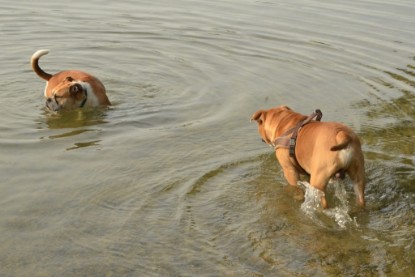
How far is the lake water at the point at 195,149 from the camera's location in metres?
5.18

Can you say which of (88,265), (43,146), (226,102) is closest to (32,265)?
(88,265)

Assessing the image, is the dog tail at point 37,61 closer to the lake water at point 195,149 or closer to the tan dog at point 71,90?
the tan dog at point 71,90

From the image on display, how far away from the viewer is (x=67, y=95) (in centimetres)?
852

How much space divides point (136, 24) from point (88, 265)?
9.26 m

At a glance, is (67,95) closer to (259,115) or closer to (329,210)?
(259,115)

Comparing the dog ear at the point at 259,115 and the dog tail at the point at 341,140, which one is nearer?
the dog tail at the point at 341,140

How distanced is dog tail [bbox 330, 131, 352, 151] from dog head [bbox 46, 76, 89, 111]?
13.9 ft

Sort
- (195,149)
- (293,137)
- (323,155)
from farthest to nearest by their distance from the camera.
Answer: (195,149) → (293,137) → (323,155)

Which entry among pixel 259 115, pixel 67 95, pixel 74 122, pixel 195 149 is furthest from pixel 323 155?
pixel 67 95

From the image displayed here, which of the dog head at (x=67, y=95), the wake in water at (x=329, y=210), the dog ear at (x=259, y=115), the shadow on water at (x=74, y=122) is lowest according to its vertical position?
the wake in water at (x=329, y=210)

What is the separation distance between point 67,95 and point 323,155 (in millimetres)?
4171

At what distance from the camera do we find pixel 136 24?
1349 centimetres

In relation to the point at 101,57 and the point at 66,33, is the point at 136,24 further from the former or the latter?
the point at 101,57

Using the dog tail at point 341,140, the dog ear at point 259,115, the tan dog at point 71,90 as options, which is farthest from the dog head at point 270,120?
the tan dog at point 71,90
